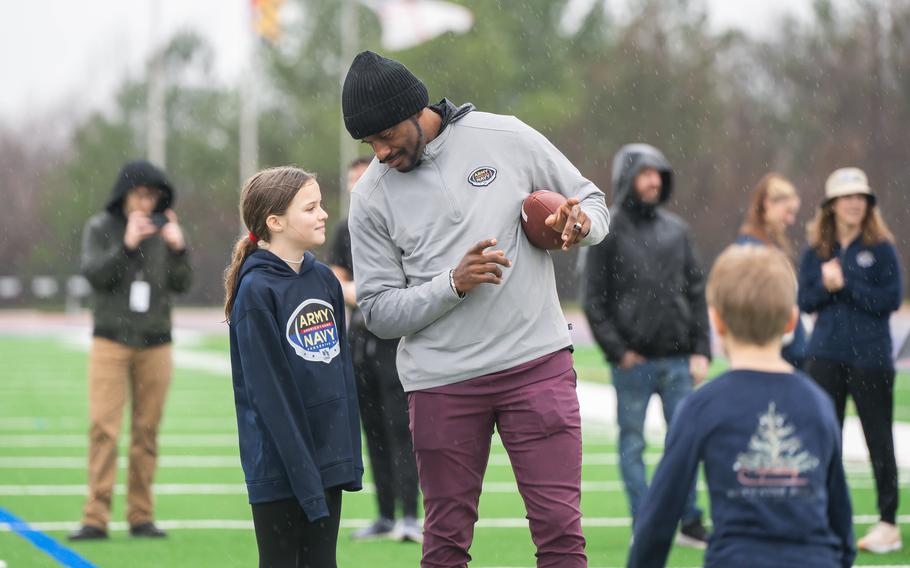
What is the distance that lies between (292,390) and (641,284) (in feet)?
9.93

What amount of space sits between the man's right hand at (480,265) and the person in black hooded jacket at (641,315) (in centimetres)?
282

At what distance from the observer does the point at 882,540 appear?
21.9 feet

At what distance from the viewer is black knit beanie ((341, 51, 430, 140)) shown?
439 centimetres

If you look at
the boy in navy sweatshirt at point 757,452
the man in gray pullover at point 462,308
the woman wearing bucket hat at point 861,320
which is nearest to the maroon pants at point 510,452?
the man in gray pullover at point 462,308

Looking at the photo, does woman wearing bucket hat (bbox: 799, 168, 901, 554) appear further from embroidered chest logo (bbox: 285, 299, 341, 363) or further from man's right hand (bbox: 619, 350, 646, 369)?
embroidered chest logo (bbox: 285, 299, 341, 363)

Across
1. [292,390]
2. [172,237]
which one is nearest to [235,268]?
[292,390]

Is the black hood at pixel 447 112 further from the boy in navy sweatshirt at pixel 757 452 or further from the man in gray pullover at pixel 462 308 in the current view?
the boy in navy sweatshirt at pixel 757 452

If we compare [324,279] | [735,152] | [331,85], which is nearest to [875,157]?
[735,152]

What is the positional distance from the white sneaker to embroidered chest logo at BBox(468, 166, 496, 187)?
340 cm

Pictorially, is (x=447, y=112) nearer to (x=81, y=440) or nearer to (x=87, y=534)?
(x=87, y=534)

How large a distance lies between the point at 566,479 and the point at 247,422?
1174mm

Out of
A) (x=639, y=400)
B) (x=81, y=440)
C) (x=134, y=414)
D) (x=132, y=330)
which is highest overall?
(x=132, y=330)

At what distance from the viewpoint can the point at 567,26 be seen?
54.1 m

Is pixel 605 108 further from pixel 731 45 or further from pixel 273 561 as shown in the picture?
pixel 273 561
